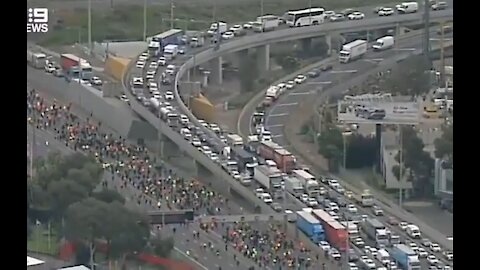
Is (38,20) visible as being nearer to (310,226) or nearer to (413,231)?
(310,226)

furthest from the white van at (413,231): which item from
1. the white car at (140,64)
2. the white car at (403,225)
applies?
the white car at (140,64)

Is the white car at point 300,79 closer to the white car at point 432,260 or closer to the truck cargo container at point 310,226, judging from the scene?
the truck cargo container at point 310,226

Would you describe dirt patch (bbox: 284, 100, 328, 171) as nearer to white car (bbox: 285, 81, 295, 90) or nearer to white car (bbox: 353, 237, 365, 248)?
white car (bbox: 285, 81, 295, 90)

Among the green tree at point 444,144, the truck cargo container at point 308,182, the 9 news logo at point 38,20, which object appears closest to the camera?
the 9 news logo at point 38,20

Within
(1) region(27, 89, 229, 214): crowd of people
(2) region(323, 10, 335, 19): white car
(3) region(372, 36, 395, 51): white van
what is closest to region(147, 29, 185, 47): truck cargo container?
(1) region(27, 89, 229, 214): crowd of people

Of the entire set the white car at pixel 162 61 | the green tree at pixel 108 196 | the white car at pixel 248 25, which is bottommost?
the green tree at pixel 108 196

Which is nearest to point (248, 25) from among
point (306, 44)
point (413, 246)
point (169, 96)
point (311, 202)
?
point (306, 44)
